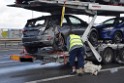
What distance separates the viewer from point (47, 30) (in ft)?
51.1

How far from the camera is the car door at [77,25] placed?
54.3 feet

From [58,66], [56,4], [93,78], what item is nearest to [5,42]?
[58,66]

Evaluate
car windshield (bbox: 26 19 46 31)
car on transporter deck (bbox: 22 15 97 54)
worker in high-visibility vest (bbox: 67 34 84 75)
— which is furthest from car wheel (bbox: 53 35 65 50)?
worker in high-visibility vest (bbox: 67 34 84 75)

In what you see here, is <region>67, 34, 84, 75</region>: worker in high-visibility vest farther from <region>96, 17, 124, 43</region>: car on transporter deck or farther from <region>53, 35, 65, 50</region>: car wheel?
<region>96, 17, 124, 43</region>: car on transporter deck

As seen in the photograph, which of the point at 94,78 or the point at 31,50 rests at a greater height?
the point at 31,50

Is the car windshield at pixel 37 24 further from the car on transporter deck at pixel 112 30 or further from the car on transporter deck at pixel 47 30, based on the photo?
the car on transporter deck at pixel 112 30

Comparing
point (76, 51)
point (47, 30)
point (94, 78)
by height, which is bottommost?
point (94, 78)

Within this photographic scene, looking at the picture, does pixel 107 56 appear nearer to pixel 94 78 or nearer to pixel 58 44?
pixel 58 44

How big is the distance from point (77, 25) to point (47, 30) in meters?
1.75

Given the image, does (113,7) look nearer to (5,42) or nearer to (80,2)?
(80,2)

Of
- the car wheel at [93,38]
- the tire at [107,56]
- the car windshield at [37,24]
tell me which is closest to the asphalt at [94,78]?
the car wheel at [93,38]

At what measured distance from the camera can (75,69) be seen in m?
14.4

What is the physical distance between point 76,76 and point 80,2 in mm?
3694

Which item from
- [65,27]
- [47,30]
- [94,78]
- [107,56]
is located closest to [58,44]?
[47,30]
